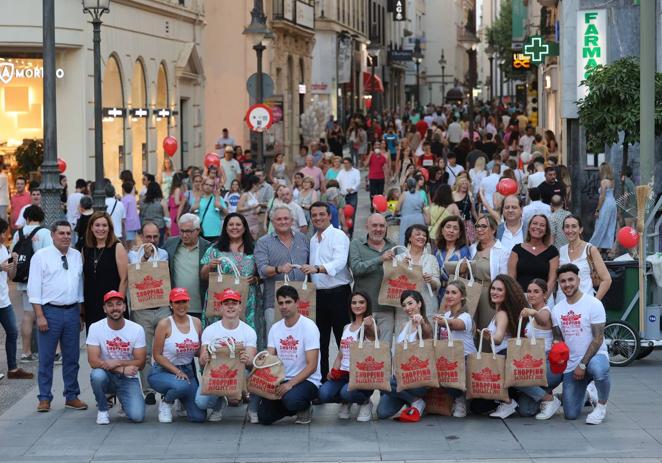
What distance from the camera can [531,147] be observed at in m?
33.0

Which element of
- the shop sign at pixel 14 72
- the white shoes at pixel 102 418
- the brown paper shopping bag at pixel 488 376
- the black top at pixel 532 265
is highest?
the shop sign at pixel 14 72

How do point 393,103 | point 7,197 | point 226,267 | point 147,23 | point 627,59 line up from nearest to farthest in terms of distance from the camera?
point 226,267, point 627,59, point 7,197, point 147,23, point 393,103

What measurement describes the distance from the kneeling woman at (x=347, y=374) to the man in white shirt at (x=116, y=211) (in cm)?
904

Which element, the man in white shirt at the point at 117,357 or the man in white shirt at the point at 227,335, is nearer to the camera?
the man in white shirt at the point at 227,335

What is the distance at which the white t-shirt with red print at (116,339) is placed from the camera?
12039 mm

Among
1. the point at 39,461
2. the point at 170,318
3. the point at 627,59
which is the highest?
the point at 627,59

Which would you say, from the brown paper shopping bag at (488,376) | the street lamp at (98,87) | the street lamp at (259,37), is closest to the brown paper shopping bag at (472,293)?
the brown paper shopping bag at (488,376)

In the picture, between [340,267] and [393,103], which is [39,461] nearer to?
[340,267]

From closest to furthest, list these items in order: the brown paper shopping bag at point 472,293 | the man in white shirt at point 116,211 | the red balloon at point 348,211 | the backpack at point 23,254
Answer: the brown paper shopping bag at point 472,293 → the backpack at point 23,254 → the man in white shirt at point 116,211 → the red balloon at point 348,211

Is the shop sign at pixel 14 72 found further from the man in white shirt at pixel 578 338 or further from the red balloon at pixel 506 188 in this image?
the man in white shirt at pixel 578 338

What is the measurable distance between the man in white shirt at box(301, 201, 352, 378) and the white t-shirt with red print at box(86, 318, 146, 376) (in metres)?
1.66

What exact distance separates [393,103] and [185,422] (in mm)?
84418

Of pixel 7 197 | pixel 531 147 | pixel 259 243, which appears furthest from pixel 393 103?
pixel 259 243

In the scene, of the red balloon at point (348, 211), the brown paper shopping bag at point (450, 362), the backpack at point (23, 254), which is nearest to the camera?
the brown paper shopping bag at point (450, 362)
